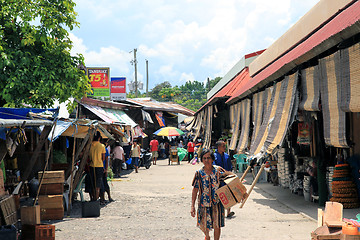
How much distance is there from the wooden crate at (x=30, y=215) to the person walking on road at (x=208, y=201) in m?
3.15

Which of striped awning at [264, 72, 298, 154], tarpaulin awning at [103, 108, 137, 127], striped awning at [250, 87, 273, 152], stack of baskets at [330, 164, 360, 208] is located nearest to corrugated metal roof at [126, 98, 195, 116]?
tarpaulin awning at [103, 108, 137, 127]

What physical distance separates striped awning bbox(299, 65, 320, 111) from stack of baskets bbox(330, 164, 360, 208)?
237 cm

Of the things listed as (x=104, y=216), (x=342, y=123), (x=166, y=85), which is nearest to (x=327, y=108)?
(x=342, y=123)

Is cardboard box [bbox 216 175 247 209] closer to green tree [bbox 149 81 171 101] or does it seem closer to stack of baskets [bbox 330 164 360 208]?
stack of baskets [bbox 330 164 360 208]

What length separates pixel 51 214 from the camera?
991cm

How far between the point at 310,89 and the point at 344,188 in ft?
9.73

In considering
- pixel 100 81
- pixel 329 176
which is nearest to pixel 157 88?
pixel 100 81

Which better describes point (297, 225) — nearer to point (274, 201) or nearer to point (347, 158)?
point (347, 158)

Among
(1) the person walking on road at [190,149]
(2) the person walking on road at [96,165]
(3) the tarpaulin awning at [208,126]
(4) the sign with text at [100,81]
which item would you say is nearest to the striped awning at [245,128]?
(2) the person walking on road at [96,165]

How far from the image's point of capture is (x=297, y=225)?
8570 millimetres

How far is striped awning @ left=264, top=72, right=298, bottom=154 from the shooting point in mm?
8836

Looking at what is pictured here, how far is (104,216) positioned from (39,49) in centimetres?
577

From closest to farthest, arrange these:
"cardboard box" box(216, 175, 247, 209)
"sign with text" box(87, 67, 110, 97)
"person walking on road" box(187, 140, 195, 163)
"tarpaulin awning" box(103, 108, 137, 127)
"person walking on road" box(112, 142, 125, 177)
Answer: "cardboard box" box(216, 175, 247, 209)
"person walking on road" box(112, 142, 125, 177)
"tarpaulin awning" box(103, 108, 137, 127)
"sign with text" box(87, 67, 110, 97)
"person walking on road" box(187, 140, 195, 163)

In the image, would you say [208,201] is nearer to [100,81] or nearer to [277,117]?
[277,117]
